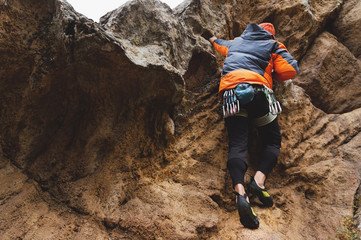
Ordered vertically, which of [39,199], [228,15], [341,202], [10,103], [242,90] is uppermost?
[228,15]

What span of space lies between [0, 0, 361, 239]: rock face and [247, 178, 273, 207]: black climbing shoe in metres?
0.11

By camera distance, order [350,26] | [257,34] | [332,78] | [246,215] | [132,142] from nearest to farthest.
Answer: [246,215] < [132,142] < [257,34] < [332,78] < [350,26]

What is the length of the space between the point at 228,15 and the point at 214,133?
252 centimetres

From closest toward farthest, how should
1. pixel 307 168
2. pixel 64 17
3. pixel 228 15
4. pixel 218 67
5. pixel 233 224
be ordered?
pixel 64 17 → pixel 233 224 → pixel 307 168 → pixel 218 67 → pixel 228 15

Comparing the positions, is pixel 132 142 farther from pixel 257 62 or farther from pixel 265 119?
pixel 257 62

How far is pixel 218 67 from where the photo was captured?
3773 mm

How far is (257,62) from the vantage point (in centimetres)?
299

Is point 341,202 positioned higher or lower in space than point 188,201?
higher

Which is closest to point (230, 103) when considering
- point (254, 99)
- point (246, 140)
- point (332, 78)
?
point (254, 99)

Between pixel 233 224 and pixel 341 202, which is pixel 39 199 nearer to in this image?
pixel 233 224

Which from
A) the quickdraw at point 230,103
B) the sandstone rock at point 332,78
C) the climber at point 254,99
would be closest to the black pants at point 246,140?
the climber at point 254,99

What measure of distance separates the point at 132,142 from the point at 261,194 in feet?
5.64

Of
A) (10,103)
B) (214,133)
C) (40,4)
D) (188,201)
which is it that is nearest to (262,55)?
(214,133)

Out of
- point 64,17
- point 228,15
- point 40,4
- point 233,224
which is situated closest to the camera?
point 64,17
